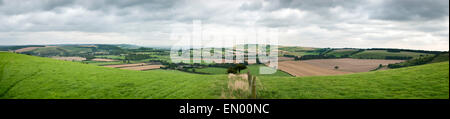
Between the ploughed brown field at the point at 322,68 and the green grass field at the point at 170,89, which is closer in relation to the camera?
the green grass field at the point at 170,89

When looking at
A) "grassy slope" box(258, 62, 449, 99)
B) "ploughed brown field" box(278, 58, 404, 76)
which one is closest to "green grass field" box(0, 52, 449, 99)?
"grassy slope" box(258, 62, 449, 99)

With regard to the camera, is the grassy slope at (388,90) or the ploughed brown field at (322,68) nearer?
the grassy slope at (388,90)

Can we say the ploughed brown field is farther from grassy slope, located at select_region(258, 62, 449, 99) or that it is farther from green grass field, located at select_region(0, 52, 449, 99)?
green grass field, located at select_region(0, 52, 449, 99)

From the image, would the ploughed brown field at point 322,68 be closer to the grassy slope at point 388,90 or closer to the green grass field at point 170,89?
the grassy slope at point 388,90

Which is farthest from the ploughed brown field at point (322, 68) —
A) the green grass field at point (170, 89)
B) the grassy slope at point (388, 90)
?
the green grass field at point (170, 89)

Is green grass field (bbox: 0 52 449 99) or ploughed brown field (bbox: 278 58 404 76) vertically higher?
green grass field (bbox: 0 52 449 99)

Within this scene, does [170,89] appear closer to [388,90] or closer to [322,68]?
[388,90]

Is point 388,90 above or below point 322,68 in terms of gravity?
above

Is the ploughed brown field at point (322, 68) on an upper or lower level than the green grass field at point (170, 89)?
→ lower

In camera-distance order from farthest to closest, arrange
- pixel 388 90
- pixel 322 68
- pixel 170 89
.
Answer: pixel 322 68
pixel 170 89
pixel 388 90

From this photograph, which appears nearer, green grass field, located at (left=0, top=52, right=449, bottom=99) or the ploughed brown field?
green grass field, located at (left=0, top=52, right=449, bottom=99)

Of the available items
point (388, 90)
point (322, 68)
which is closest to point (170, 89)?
point (388, 90)
